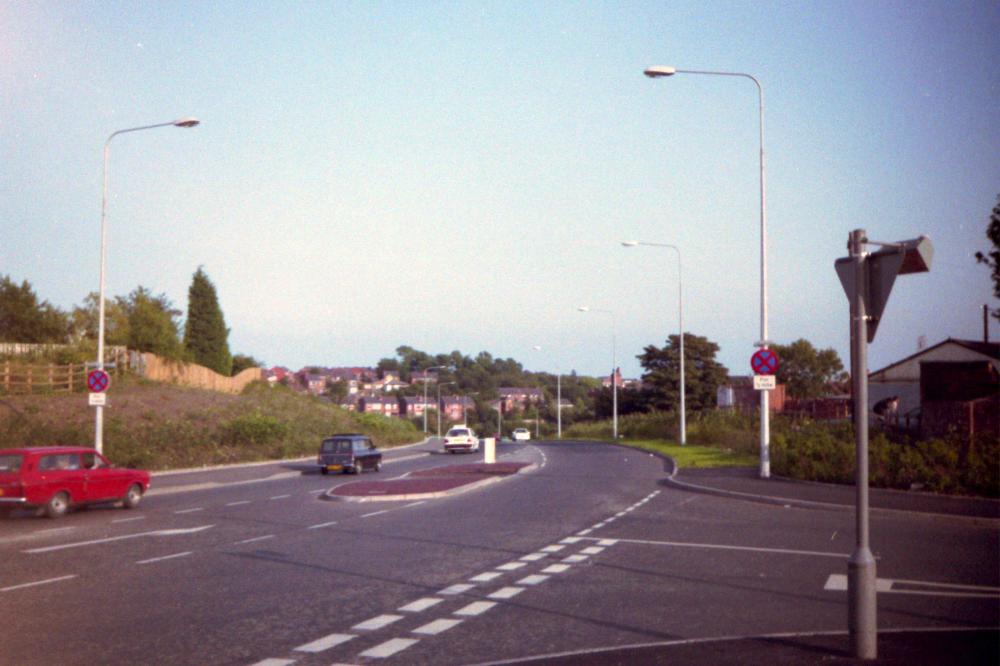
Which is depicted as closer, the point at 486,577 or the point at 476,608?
the point at 476,608

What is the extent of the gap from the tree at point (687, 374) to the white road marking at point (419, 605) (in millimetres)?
78870

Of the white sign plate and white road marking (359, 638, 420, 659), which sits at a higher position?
the white sign plate

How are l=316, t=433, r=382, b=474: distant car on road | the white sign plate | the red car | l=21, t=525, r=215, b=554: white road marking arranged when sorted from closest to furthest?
l=21, t=525, r=215, b=554: white road marking, the red car, the white sign plate, l=316, t=433, r=382, b=474: distant car on road

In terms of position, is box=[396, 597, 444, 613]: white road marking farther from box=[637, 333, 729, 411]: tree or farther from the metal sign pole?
box=[637, 333, 729, 411]: tree

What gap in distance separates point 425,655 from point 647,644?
1.87m

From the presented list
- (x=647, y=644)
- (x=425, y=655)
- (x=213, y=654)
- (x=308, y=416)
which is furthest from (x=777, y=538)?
(x=308, y=416)

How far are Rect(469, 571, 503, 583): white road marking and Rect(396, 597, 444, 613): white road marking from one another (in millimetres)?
1240

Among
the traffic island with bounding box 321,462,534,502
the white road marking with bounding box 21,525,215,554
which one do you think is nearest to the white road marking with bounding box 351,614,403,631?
the white road marking with bounding box 21,525,215,554

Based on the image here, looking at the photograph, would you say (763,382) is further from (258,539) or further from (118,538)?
(118,538)

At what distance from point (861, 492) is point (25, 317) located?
2243 inches

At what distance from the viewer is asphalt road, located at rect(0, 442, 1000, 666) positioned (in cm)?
840

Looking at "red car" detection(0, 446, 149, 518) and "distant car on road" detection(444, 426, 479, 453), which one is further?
"distant car on road" detection(444, 426, 479, 453)

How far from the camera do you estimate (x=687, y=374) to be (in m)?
87.7

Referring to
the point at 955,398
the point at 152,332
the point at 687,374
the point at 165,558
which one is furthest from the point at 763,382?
the point at 687,374
